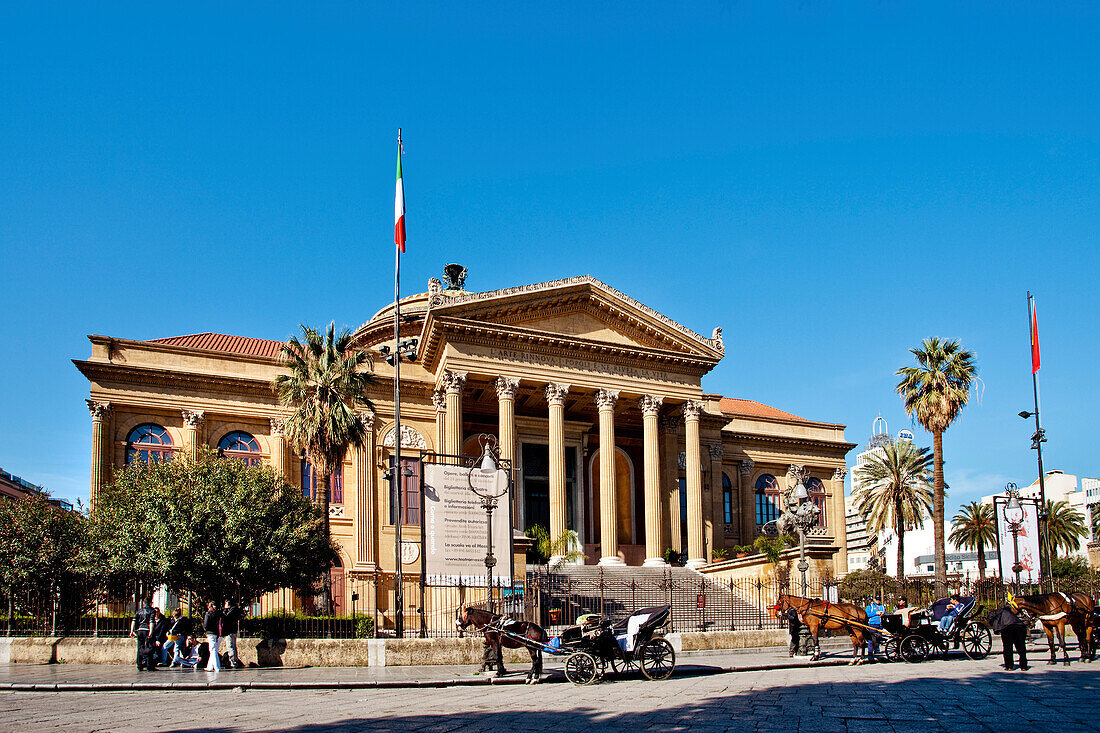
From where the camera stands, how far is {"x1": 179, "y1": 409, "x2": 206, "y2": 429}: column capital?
36469 millimetres

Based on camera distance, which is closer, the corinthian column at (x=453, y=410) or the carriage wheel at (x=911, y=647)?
the carriage wheel at (x=911, y=647)

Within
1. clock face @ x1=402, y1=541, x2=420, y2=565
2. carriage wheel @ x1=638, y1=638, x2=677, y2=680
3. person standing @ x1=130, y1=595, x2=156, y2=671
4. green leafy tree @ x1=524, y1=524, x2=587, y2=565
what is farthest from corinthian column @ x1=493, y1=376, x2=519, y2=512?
carriage wheel @ x1=638, y1=638, x2=677, y2=680

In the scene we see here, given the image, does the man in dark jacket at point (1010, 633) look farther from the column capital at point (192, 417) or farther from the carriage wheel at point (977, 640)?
the column capital at point (192, 417)

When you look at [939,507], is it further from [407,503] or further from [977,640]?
[407,503]

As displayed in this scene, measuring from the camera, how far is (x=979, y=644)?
63.5ft

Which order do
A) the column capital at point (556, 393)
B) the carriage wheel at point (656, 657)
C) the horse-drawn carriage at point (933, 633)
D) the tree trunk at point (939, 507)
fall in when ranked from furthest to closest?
the column capital at point (556, 393) → the tree trunk at point (939, 507) → the horse-drawn carriage at point (933, 633) → the carriage wheel at point (656, 657)

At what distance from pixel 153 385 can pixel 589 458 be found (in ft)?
63.0

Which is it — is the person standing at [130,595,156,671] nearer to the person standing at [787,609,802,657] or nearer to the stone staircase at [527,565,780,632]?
the stone staircase at [527,565,780,632]

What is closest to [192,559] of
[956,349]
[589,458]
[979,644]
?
[979,644]

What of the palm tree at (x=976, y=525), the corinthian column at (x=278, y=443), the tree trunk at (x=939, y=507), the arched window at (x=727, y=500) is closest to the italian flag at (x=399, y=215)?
the corinthian column at (x=278, y=443)

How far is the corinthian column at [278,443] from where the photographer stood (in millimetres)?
37375

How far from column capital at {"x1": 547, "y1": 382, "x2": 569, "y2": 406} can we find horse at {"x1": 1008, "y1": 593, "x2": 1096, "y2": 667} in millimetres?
22225

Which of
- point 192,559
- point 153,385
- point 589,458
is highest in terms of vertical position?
point 153,385

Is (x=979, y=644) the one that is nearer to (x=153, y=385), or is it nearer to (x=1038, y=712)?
(x=1038, y=712)
